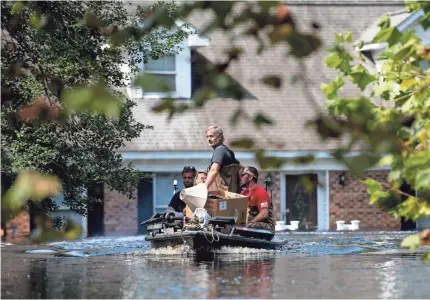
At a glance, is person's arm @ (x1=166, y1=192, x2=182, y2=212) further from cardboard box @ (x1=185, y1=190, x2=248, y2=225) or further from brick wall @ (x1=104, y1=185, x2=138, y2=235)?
brick wall @ (x1=104, y1=185, x2=138, y2=235)

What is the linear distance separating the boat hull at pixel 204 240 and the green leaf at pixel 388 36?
38.0ft

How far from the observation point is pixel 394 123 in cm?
753

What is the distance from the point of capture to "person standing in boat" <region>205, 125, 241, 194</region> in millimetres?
20750

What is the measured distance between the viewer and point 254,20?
19.7 feet

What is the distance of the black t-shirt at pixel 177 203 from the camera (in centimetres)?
2231

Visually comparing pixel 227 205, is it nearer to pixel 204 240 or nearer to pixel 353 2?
pixel 204 240

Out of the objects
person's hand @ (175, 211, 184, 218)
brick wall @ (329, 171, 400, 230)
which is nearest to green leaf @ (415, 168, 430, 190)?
person's hand @ (175, 211, 184, 218)

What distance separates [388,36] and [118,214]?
24.0 meters

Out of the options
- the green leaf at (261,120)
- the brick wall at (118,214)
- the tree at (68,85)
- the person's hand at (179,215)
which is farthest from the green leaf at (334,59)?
the brick wall at (118,214)

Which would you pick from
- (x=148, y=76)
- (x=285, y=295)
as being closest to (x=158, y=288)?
(x=285, y=295)

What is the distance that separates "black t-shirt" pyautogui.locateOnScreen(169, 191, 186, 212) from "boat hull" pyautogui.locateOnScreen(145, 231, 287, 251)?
88 centimetres

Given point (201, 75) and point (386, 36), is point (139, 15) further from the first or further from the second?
point (201, 75)

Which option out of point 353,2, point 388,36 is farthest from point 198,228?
point 353,2

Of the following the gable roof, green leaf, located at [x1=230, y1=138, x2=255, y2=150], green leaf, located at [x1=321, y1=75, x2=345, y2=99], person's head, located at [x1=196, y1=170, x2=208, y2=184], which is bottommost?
green leaf, located at [x1=230, y1=138, x2=255, y2=150]
